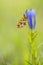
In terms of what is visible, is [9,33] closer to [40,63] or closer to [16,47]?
[16,47]

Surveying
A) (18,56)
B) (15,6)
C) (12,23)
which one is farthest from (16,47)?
(15,6)

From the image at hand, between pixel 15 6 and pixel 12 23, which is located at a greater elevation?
pixel 15 6

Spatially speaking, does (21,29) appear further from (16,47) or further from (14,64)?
(14,64)

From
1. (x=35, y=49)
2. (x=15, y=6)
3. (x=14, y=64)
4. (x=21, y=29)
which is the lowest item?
(x=14, y=64)
